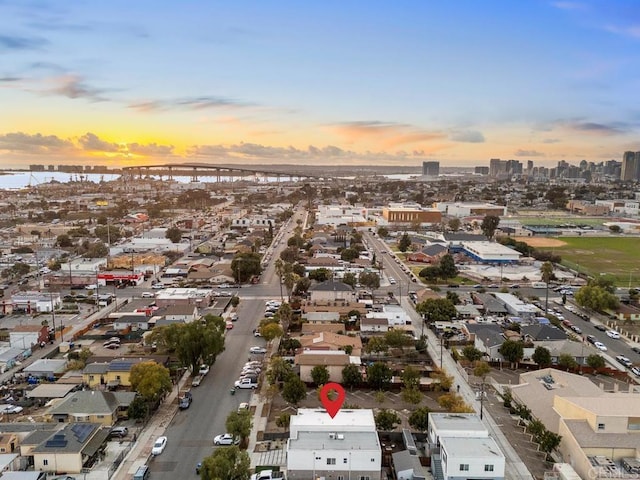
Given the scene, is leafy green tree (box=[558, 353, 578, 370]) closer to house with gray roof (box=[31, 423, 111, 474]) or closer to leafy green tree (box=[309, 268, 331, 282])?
leafy green tree (box=[309, 268, 331, 282])

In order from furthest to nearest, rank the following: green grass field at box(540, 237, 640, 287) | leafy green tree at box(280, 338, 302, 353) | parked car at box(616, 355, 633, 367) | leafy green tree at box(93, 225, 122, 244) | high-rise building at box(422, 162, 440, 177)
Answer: high-rise building at box(422, 162, 440, 177) < leafy green tree at box(93, 225, 122, 244) < green grass field at box(540, 237, 640, 287) < leafy green tree at box(280, 338, 302, 353) < parked car at box(616, 355, 633, 367)

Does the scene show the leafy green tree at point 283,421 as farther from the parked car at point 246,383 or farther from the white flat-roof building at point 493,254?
the white flat-roof building at point 493,254

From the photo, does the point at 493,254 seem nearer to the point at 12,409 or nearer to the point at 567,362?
the point at 567,362

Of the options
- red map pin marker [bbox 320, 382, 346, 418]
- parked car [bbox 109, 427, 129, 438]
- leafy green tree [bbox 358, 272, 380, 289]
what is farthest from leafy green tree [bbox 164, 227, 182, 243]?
red map pin marker [bbox 320, 382, 346, 418]

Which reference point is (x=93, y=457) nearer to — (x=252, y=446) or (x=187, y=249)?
(x=252, y=446)

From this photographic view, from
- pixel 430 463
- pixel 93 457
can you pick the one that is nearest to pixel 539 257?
pixel 430 463

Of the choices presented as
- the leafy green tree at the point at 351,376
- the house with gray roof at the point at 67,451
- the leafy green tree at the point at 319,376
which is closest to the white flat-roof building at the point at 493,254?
the leafy green tree at the point at 351,376

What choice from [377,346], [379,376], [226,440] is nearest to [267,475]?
[226,440]
